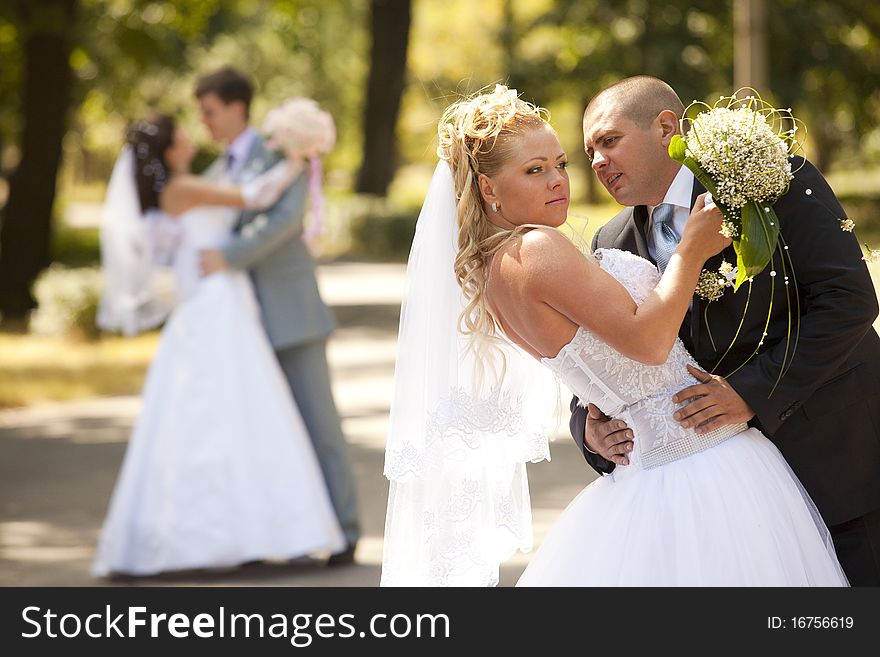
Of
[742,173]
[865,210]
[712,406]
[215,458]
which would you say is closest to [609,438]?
[712,406]

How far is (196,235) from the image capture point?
7.73m

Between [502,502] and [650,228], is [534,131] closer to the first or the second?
[650,228]

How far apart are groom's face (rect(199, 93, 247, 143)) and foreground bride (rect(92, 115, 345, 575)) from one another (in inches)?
12.2

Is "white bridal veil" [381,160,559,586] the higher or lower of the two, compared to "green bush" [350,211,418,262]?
lower

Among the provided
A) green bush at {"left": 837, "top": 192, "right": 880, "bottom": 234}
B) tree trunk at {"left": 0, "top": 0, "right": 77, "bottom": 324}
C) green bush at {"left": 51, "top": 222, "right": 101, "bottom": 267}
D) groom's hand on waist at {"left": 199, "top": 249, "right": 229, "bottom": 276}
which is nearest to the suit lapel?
groom's hand on waist at {"left": 199, "top": 249, "right": 229, "bottom": 276}

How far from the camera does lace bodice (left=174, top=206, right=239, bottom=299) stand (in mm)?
7719

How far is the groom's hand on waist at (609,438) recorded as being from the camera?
3746 millimetres

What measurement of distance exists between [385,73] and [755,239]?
28604 mm

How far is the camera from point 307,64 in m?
57.3

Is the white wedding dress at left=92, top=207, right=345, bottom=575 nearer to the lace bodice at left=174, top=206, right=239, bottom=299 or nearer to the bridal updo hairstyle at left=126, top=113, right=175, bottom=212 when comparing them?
the lace bodice at left=174, top=206, right=239, bottom=299

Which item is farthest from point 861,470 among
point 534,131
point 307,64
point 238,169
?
point 307,64

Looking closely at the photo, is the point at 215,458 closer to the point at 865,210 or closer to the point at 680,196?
the point at 680,196

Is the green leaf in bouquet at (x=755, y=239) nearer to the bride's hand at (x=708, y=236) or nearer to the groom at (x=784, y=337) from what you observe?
the bride's hand at (x=708, y=236)
